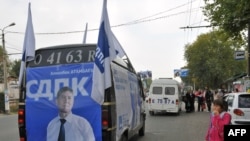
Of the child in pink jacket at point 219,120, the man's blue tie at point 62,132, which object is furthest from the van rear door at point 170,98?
the child in pink jacket at point 219,120

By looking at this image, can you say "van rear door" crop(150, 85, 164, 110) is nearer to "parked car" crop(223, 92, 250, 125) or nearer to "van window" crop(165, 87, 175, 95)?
"van window" crop(165, 87, 175, 95)

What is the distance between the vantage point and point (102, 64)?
7.52 meters

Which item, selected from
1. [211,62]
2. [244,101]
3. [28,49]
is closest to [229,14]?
[244,101]

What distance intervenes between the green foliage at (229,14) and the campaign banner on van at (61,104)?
11632 millimetres

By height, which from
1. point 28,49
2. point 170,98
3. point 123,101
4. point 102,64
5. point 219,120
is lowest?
point 219,120

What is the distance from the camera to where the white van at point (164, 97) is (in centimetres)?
2552

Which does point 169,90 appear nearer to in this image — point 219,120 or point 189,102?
point 189,102

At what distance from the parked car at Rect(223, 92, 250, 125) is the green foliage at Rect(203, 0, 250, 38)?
4864 mm

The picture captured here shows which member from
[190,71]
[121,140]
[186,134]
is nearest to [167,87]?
[186,134]

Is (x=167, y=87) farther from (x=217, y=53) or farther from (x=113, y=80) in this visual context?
(x=217, y=53)

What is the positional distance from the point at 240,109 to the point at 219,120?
25.4 ft

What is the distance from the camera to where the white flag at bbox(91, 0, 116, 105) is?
24.6 feet

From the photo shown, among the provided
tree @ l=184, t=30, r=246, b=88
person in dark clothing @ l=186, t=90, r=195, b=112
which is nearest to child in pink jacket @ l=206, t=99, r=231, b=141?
person in dark clothing @ l=186, t=90, r=195, b=112

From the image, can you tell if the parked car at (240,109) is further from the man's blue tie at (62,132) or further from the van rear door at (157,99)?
the van rear door at (157,99)
